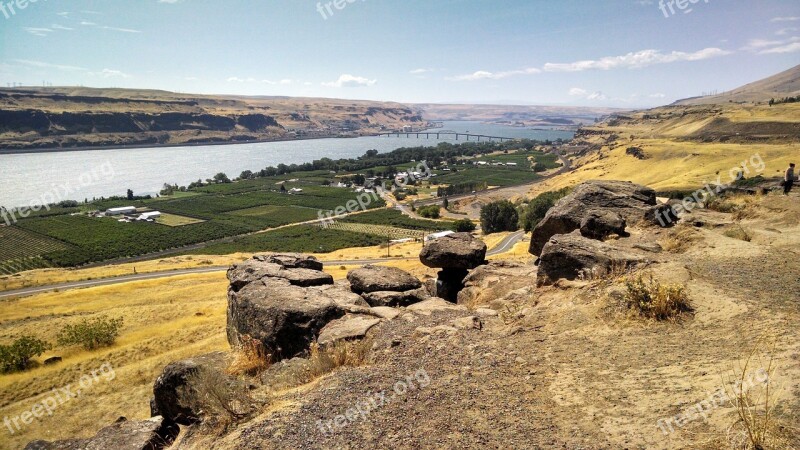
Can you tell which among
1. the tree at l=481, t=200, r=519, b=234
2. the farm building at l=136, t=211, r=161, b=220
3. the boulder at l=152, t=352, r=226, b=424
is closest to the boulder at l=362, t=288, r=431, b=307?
the boulder at l=152, t=352, r=226, b=424

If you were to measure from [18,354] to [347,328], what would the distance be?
22987 millimetres

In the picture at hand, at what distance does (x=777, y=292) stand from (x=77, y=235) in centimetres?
12131

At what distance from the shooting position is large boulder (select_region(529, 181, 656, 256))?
67.1ft

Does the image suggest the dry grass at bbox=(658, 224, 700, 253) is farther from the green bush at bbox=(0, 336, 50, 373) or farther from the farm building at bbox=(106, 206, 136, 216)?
the farm building at bbox=(106, 206, 136, 216)

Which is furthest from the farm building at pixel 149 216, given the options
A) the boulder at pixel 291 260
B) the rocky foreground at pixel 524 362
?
the rocky foreground at pixel 524 362

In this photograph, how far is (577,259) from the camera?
44.9 ft

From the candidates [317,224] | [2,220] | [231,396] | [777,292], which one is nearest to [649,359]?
[777,292]

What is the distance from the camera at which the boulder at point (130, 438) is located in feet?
31.3

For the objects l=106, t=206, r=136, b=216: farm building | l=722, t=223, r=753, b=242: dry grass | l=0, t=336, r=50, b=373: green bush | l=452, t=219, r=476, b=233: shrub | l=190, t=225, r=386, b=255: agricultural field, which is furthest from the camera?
l=106, t=206, r=136, b=216: farm building

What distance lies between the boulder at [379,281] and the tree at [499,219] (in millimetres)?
66271

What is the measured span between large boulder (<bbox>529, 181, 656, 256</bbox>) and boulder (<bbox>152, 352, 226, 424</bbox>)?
49.8 feet

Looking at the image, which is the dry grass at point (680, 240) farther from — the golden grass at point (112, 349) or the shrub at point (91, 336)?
the shrub at point (91, 336)

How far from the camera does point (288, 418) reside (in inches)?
308

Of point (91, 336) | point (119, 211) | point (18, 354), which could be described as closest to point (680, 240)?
point (91, 336)
